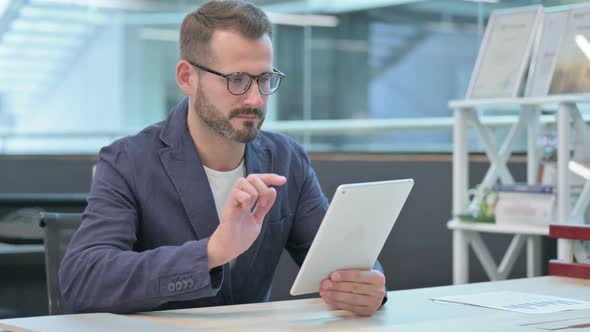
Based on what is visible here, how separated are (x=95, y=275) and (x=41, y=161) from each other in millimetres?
4402

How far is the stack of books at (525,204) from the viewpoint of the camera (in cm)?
342

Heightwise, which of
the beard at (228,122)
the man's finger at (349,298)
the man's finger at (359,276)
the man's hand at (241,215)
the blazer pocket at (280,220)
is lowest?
the man's finger at (349,298)

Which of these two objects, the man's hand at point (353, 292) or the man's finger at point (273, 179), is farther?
the man's hand at point (353, 292)

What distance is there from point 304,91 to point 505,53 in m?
2.02

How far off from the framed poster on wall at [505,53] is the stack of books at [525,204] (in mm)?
371

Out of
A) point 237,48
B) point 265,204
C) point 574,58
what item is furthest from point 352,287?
point 574,58

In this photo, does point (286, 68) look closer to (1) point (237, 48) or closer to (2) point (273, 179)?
(1) point (237, 48)

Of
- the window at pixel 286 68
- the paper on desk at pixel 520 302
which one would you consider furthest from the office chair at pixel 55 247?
the window at pixel 286 68

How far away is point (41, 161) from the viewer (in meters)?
6.04

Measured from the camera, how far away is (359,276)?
1.87 meters

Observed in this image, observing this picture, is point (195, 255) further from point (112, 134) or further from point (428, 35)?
point (112, 134)

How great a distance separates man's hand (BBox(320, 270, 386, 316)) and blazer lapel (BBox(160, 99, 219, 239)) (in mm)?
383

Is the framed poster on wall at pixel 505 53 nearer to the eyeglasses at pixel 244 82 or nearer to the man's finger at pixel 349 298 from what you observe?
the eyeglasses at pixel 244 82

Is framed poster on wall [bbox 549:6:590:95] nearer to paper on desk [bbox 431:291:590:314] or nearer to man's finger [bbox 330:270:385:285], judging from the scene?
paper on desk [bbox 431:291:590:314]
